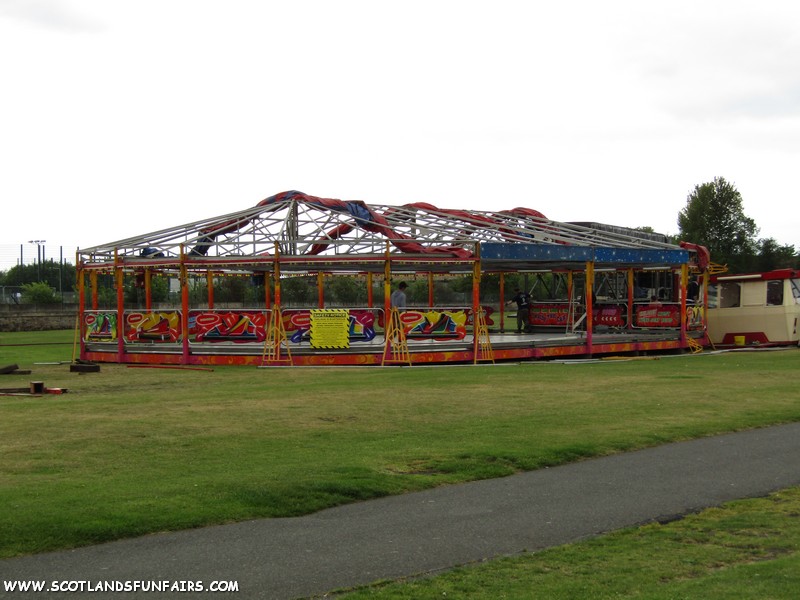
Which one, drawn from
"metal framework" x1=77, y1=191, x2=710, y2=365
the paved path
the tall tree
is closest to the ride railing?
"metal framework" x1=77, y1=191, x2=710, y2=365

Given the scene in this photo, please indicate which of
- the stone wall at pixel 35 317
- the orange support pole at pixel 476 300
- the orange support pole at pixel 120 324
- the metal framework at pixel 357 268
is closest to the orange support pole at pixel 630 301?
the metal framework at pixel 357 268

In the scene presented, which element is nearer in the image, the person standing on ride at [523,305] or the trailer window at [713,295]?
the trailer window at [713,295]

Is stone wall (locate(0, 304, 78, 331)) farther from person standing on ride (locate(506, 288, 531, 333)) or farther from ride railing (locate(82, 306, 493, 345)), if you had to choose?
person standing on ride (locate(506, 288, 531, 333))

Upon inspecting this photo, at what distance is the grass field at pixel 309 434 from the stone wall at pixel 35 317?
34.4 meters

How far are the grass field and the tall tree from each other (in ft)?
184

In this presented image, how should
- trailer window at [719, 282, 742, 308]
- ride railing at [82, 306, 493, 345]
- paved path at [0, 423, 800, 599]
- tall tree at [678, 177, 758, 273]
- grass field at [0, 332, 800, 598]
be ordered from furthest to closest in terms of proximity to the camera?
tall tree at [678, 177, 758, 273] → trailer window at [719, 282, 742, 308] → ride railing at [82, 306, 493, 345] → grass field at [0, 332, 800, 598] → paved path at [0, 423, 800, 599]

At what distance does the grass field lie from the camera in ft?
26.3

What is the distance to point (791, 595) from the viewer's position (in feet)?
19.3

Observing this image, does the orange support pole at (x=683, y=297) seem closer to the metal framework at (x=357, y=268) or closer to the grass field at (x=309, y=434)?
the metal framework at (x=357, y=268)

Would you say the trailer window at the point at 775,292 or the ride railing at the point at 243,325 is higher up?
the trailer window at the point at 775,292

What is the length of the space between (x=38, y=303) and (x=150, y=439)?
52643 millimetres

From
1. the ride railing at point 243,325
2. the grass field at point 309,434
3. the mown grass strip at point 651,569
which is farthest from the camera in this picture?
the ride railing at point 243,325

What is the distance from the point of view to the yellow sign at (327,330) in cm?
2509

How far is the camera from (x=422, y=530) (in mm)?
7672
